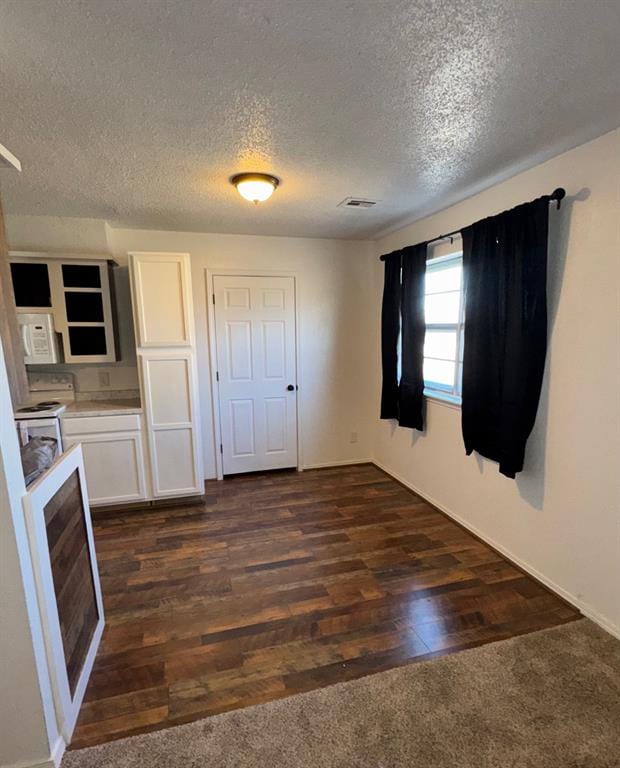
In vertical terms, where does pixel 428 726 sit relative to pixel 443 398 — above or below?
below

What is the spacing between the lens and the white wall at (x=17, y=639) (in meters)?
1.21

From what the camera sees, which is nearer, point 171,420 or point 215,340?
point 171,420

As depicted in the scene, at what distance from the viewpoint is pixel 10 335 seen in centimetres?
151

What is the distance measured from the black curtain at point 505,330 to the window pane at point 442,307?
360 mm

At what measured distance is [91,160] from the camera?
6.67ft

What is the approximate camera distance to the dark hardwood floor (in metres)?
1.64

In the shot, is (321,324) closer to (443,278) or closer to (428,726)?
(443,278)

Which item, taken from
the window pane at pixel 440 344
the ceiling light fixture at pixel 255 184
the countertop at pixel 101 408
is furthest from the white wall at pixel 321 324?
the ceiling light fixture at pixel 255 184

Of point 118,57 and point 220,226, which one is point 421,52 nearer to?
point 118,57

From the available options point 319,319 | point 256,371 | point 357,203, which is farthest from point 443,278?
point 256,371

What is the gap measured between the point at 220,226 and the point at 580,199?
267cm

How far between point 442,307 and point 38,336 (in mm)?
3267

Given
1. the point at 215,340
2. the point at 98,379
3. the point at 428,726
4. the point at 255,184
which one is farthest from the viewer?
the point at 215,340

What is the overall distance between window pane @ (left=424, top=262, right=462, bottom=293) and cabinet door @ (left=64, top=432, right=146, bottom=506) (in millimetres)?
2775
